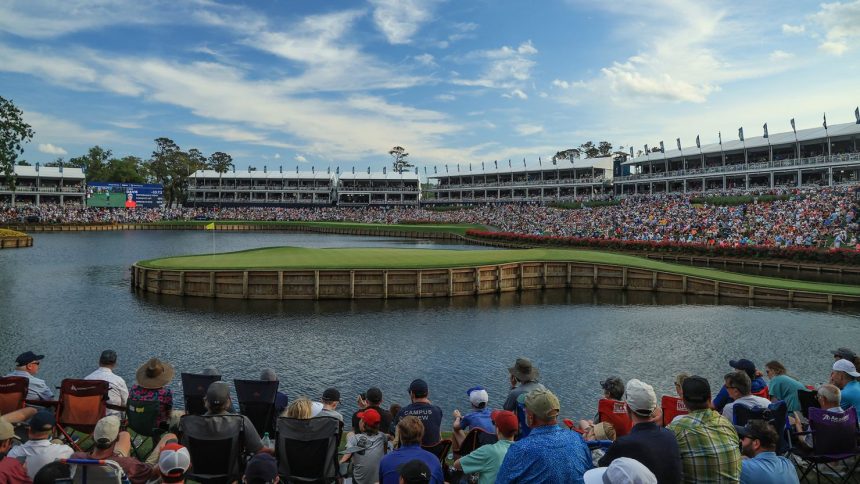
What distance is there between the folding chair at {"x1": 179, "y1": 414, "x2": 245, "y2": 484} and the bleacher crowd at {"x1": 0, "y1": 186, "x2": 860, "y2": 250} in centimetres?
5221

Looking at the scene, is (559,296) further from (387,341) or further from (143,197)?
(143,197)

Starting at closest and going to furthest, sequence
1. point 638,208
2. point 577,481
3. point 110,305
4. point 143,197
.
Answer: point 577,481 → point 110,305 → point 638,208 → point 143,197

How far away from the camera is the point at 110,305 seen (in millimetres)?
28438

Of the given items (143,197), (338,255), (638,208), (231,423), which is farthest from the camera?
(143,197)

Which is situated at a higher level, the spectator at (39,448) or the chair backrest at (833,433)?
the spectator at (39,448)

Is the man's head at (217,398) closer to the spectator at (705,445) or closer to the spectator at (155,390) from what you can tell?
the spectator at (155,390)

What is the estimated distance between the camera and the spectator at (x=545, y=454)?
472cm

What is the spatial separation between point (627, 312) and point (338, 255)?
19.2 m

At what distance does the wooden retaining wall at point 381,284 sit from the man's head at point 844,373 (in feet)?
80.4

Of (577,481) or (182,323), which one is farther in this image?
(182,323)

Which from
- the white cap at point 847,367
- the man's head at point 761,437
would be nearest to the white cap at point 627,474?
the man's head at point 761,437

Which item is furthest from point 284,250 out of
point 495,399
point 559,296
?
point 495,399

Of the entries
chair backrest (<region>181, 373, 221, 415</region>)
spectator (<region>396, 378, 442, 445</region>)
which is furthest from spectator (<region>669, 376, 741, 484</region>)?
chair backrest (<region>181, 373, 221, 415</region>)

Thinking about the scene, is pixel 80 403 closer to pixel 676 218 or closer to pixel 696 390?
pixel 696 390
